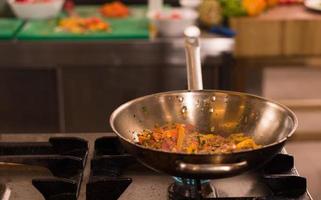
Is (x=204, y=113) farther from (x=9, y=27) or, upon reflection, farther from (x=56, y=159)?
(x=9, y=27)

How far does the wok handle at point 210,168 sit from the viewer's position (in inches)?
35.7

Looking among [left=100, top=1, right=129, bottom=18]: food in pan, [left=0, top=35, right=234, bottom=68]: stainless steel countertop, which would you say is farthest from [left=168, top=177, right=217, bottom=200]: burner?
[left=100, top=1, right=129, bottom=18]: food in pan

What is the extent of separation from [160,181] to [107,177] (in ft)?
0.33

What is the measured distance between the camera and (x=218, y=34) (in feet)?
7.59

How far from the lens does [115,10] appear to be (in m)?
2.55

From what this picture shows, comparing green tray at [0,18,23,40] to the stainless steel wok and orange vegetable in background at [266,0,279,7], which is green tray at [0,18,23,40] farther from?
the stainless steel wok

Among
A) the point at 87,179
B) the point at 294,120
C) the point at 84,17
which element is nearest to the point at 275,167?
the point at 294,120

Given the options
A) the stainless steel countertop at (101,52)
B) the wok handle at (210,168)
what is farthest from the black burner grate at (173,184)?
the stainless steel countertop at (101,52)

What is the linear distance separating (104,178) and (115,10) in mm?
1541

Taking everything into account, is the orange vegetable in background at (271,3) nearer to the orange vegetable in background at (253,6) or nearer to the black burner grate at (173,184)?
the orange vegetable in background at (253,6)

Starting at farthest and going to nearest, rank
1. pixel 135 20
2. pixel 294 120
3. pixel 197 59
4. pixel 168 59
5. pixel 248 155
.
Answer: pixel 135 20 → pixel 168 59 → pixel 197 59 → pixel 294 120 → pixel 248 155

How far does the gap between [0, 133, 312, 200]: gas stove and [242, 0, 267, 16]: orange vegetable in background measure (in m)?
1.26

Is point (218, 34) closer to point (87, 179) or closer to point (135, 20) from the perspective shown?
point (135, 20)

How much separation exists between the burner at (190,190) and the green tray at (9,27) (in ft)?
4.44
